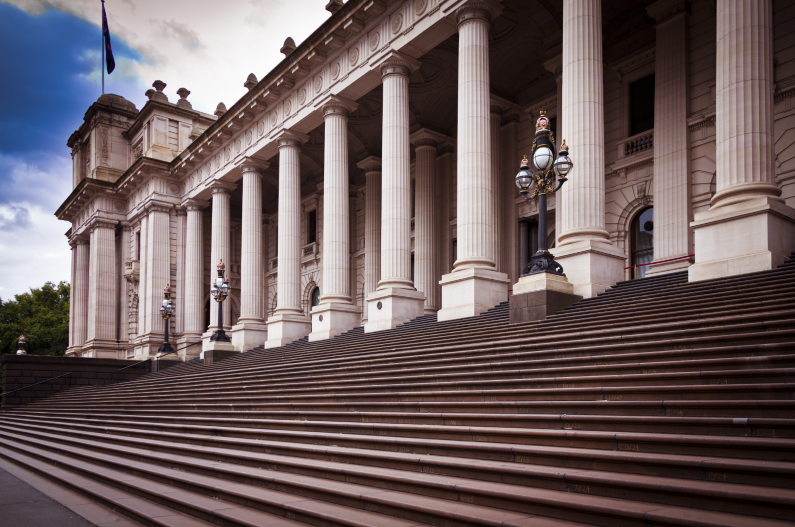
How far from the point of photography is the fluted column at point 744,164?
11188 millimetres

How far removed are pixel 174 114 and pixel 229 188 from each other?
10127 mm

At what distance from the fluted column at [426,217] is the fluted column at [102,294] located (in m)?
23.1

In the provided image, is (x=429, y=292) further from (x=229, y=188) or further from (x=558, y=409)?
(x=558, y=409)

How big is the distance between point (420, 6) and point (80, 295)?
3458 cm

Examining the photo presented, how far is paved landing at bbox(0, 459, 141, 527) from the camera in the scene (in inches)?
300

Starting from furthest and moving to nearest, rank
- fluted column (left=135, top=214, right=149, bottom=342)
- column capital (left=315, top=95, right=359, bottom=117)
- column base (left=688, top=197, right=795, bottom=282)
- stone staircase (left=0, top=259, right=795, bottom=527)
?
1. fluted column (left=135, top=214, right=149, bottom=342)
2. column capital (left=315, top=95, right=359, bottom=117)
3. column base (left=688, top=197, right=795, bottom=282)
4. stone staircase (left=0, top=259, right=795, bottom=527)

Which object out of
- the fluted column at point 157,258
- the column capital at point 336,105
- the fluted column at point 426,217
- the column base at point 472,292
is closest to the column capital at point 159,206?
the fluted column at point 157,258

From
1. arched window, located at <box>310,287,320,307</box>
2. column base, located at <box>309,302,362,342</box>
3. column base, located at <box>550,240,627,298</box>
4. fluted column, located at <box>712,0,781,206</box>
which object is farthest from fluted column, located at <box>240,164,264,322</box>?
fluted column, located at <box>712,0,781,206</box>

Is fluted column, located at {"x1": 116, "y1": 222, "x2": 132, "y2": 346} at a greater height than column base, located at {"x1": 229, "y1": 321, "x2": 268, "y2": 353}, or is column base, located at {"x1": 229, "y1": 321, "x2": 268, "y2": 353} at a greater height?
fluted column, located at {"x1": 116, "y1": 222, "x2": 132, "y2": 346}

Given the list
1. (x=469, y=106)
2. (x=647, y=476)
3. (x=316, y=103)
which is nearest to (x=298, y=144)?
(x=316, y=103)

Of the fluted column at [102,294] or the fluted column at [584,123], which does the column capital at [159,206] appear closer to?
the fluted column at [102,294]

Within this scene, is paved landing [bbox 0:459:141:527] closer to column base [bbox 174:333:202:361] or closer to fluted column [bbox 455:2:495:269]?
fluted column [bbox 455:2:495:269]

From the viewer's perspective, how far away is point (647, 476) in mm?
5699

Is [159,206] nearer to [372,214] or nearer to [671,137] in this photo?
[372,214]
